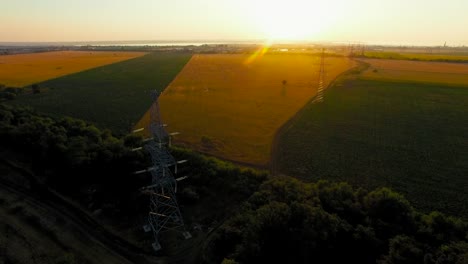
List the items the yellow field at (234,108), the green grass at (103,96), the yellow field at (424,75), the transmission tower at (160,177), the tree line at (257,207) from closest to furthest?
the tree line at (257,207)
the transmission tower at (160,177)
the yellow field at (234,108)
the green grass at (103,96)
the yellow field at (424,75)

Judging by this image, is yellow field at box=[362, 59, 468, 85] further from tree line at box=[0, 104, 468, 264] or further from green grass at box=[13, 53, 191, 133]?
tree line at box=[0, 104, 468, 264]

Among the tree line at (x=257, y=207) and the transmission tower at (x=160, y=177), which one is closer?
the tree line at (x=257, y=207)

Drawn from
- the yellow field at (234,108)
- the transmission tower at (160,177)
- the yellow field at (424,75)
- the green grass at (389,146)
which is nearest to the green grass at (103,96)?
the yellow field at (234,108)

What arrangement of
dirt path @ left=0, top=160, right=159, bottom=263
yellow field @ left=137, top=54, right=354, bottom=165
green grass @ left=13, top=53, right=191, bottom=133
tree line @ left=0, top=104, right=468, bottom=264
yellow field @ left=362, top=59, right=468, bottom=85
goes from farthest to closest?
yellow field @ left=362, top=59, right=468, bottom=85
green grass @ left=13, top=53, right=191, bottom=133
yellow field @ left=137, top=54, right=354, bottom=165
dirt path @ left=0, top=160, right=159, bottom=263
tree line @ left=0, top=104, right=468, bottom=264

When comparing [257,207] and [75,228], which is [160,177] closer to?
[257,207]

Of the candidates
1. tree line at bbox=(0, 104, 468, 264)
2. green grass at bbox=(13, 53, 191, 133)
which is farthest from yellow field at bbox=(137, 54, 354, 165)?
tree line at bbox=(0, 104, 468, 264)

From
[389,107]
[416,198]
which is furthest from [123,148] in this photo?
[389,107]

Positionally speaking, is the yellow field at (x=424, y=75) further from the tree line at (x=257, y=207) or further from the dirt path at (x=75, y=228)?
the dirt path at (x=75, y=228)

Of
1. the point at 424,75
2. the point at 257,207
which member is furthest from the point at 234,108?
the point at 424,75
